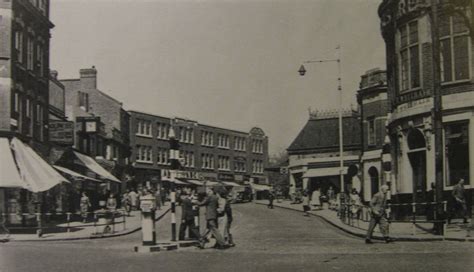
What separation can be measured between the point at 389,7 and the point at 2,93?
49.9 feet

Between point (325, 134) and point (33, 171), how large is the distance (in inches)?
1497

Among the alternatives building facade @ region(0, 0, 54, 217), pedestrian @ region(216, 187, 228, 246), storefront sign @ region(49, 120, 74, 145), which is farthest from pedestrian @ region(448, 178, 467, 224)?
storefront sign @ region(49, 120, 74, 145)

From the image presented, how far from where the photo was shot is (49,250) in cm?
1722

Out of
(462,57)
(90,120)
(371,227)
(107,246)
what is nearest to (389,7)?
(462,57)

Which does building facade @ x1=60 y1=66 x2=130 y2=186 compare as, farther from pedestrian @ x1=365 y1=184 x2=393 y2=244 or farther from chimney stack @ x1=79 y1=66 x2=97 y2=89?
pedestrian @ x1=365 y1=184 x2=393 y2=244

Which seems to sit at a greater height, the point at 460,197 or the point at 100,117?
the point at 100,117

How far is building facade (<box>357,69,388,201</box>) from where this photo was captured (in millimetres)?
42656

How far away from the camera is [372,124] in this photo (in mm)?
43938

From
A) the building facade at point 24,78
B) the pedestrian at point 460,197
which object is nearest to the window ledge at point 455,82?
the pedestrian at point 460,197

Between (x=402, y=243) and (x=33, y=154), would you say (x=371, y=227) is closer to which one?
(x=402, y=243)

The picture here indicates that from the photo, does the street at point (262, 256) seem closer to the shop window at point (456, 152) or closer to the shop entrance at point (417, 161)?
the shop window at point (456, 152)

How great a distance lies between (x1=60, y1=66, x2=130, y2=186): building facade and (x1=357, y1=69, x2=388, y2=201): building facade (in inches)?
704

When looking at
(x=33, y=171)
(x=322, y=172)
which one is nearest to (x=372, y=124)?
(x=322, y=172)

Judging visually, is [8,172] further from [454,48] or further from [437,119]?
[454,48]
